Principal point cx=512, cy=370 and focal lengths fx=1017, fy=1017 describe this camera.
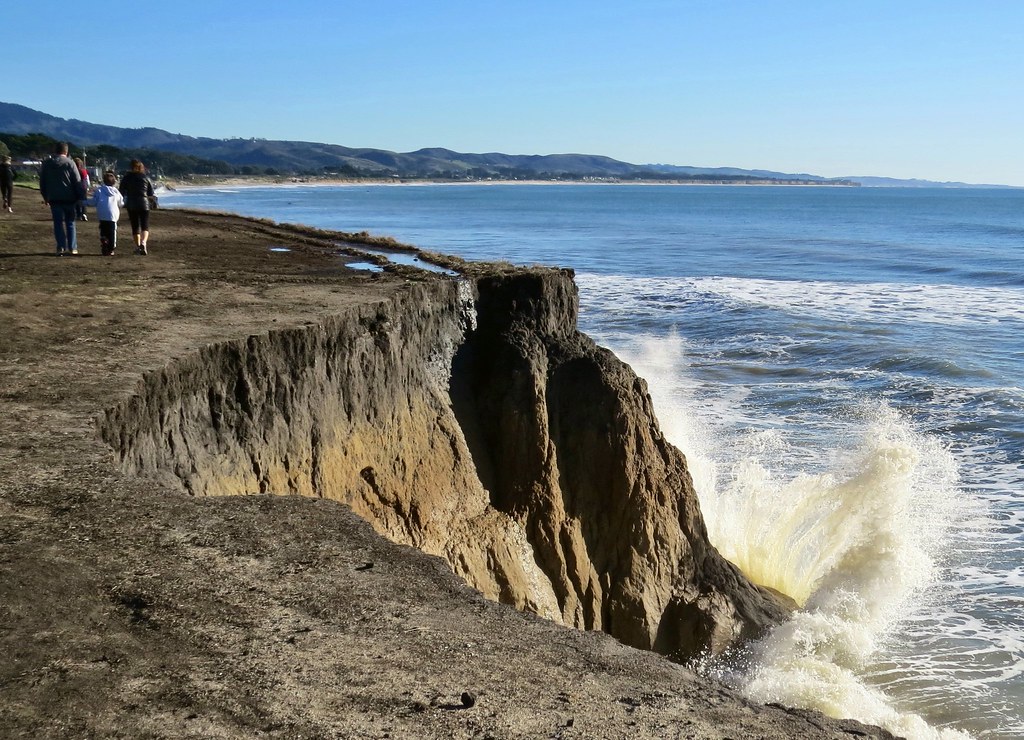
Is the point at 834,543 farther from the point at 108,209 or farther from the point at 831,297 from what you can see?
the point at 831,297

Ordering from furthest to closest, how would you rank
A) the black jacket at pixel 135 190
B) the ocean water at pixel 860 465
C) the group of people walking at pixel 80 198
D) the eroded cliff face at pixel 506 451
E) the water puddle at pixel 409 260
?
the black jacket at pixel 135 190 < the group of people walking at pixel 80 198 < the water puddle at pixel 409 260 < the ocean water at pixel 860 465 < the eroded cliff face at pixel 506 451

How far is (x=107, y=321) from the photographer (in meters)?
9.65

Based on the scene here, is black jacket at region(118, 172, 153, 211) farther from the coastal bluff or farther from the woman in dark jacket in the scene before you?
the coastal bluff

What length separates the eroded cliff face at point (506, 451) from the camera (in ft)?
28.0

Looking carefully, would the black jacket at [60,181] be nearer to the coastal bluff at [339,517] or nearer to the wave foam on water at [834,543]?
the coastal bluff at [339,517]

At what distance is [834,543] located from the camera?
1337cm

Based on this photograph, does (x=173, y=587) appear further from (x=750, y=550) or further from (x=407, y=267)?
(x=750, y=550)


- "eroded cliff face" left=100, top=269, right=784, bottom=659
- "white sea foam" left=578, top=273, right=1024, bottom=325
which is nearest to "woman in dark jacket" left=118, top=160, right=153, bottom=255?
"eroded cliff face" left=100, top=269, right=784, bottom=659

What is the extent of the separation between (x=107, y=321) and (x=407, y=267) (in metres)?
4.33

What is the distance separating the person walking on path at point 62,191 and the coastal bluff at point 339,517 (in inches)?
22.1

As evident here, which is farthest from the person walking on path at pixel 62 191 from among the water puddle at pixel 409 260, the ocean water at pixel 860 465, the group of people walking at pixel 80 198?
the ocean water at pixel 860 465

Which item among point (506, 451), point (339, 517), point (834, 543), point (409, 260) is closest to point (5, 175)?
point (409, 260)

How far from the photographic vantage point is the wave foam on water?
9414 millimetres

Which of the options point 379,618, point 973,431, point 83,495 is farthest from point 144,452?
point 973,431
